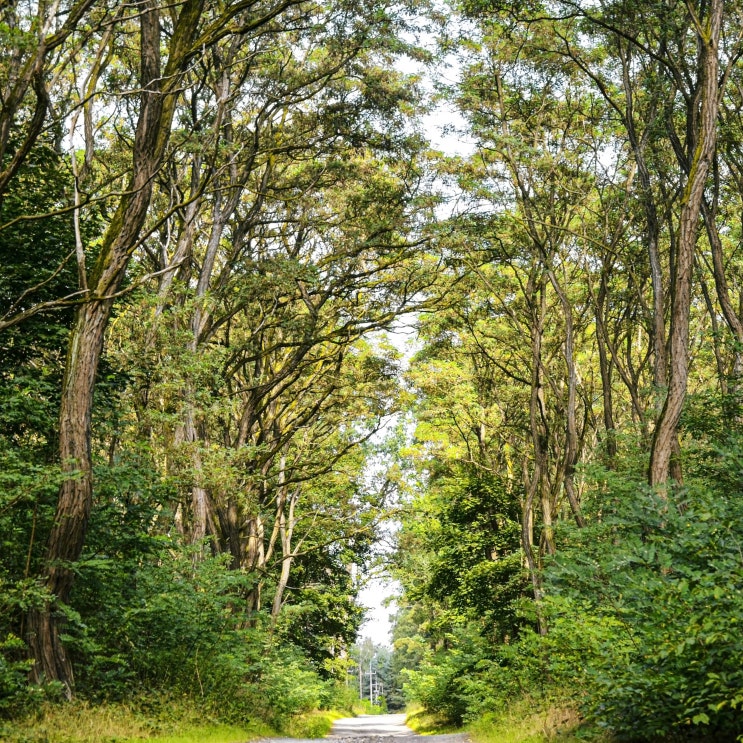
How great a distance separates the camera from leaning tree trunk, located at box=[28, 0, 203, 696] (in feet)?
30.7

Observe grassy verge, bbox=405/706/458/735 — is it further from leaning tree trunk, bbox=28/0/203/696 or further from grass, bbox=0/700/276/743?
leaning tree trunk, bbox=28/0/203/696

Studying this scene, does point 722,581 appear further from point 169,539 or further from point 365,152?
point 365,152

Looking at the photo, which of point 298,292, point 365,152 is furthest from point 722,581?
point 365,152

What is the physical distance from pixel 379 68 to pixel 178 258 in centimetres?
644

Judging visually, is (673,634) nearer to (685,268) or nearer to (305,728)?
Answer: (685,268)

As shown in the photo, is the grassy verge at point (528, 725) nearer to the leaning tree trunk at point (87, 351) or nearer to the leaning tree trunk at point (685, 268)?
the leaning tree trunk at point (685, 268)

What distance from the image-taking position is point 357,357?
2366cm

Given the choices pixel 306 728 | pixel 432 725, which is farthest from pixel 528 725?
pixel 432 725

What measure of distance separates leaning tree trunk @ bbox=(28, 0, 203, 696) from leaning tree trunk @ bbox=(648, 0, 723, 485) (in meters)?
7.38

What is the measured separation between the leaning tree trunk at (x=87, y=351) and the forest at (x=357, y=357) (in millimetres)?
49

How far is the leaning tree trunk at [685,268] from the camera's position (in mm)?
10375

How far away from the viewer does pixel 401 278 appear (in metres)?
19.9

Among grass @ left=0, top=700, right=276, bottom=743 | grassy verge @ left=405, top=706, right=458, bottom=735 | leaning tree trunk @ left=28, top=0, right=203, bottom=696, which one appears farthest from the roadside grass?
leaning tree trunk @ left=28, top=0, right=203, bottom=696

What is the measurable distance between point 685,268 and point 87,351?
8.38m
